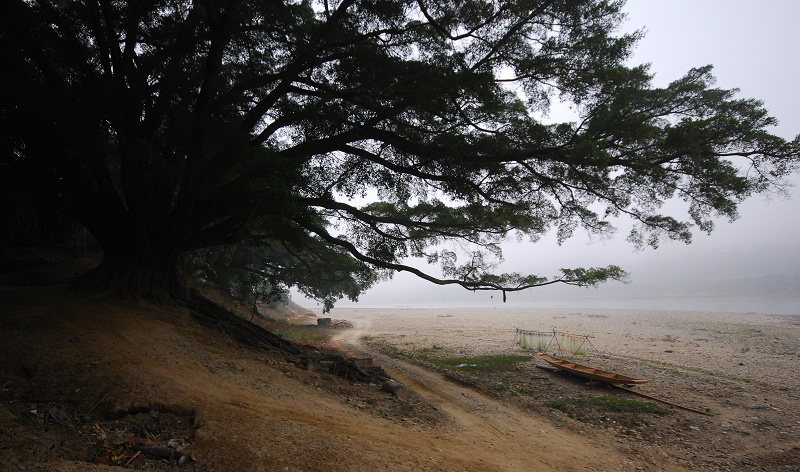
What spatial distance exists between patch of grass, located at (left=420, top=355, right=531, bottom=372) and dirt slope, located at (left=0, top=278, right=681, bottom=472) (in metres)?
3.40

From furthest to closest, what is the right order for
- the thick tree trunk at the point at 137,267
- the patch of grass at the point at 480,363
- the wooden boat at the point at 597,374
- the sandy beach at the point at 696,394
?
the patch of grass at the point at 480,363 < the wooden boat at the point at 597,374 < the thick tree trunk at the point at 137,267 < the sandy beach at the point at 696,394

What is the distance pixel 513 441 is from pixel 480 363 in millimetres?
6391

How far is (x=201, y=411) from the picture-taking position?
14.4 ft

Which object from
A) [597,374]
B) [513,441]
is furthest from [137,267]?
[597,374]

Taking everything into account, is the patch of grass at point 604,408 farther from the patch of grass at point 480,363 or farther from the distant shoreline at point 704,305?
the distant shoreline at point 704,305

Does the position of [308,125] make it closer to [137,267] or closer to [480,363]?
[137,267]

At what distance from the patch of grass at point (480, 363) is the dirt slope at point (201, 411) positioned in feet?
11.2

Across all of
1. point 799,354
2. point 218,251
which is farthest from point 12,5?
point 799,354

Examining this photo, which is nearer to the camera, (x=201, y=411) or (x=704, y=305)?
(x=201, y=411)

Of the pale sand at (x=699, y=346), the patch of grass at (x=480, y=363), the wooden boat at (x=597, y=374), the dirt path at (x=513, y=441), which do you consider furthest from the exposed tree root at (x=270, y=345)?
the pale sand at (x=699, y=346)

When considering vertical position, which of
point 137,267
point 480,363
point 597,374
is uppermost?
point 137,267

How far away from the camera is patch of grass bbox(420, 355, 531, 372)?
37.7 feet

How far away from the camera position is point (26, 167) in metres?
7.74

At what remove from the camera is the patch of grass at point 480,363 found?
11.5m
